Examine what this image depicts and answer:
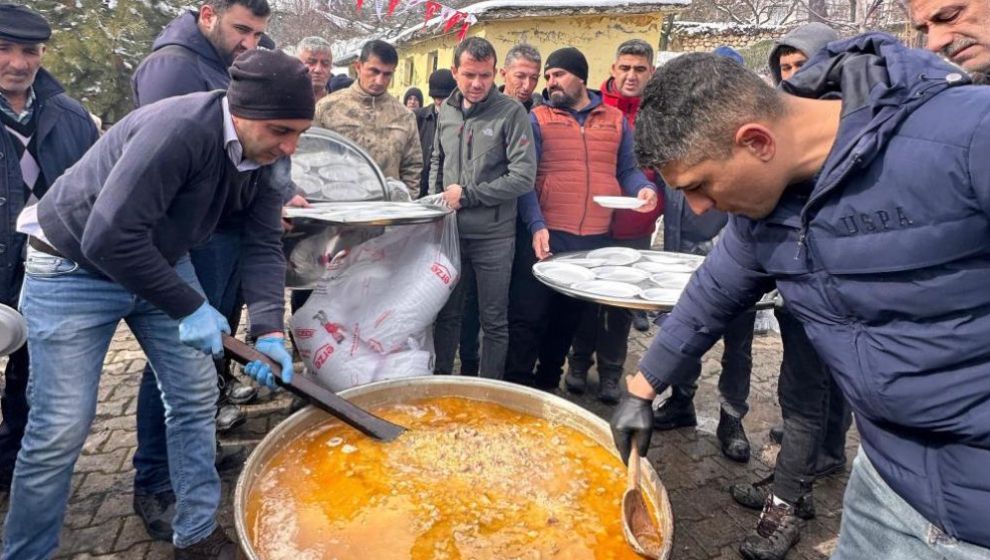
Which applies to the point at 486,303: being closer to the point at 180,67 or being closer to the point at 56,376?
the point at 180,67

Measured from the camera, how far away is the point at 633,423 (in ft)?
6.09

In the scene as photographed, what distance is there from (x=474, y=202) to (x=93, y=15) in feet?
49.3

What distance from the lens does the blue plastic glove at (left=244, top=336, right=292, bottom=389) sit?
6.87ft

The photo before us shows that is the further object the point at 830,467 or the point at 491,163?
the point at 491,163

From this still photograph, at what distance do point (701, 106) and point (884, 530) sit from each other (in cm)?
112

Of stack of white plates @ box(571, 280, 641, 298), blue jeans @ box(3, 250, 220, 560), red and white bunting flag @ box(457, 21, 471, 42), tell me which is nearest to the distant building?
red and white bunting flag @ box(457, 21, 471, 42)

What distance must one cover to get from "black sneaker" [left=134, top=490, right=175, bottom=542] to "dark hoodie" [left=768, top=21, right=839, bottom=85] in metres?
3.47

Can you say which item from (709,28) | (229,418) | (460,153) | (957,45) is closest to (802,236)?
(957,45)

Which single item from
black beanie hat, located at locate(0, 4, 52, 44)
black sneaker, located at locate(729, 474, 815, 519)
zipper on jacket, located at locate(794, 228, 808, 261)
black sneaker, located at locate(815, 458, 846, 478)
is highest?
black beanie hat, located at locate(0, 4, 52, 44)

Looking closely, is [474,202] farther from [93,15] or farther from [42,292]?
[93,15]

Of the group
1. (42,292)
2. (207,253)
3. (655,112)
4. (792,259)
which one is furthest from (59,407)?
(792,259)

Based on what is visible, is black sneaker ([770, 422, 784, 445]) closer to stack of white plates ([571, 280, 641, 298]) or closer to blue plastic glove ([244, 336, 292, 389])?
stack of white plates ([571, 280, 641, 298])

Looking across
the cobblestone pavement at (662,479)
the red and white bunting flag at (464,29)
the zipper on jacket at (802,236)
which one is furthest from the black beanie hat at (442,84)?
the red and white bunting flag at (464,29)

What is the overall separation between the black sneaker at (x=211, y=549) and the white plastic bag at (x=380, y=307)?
88 cm
